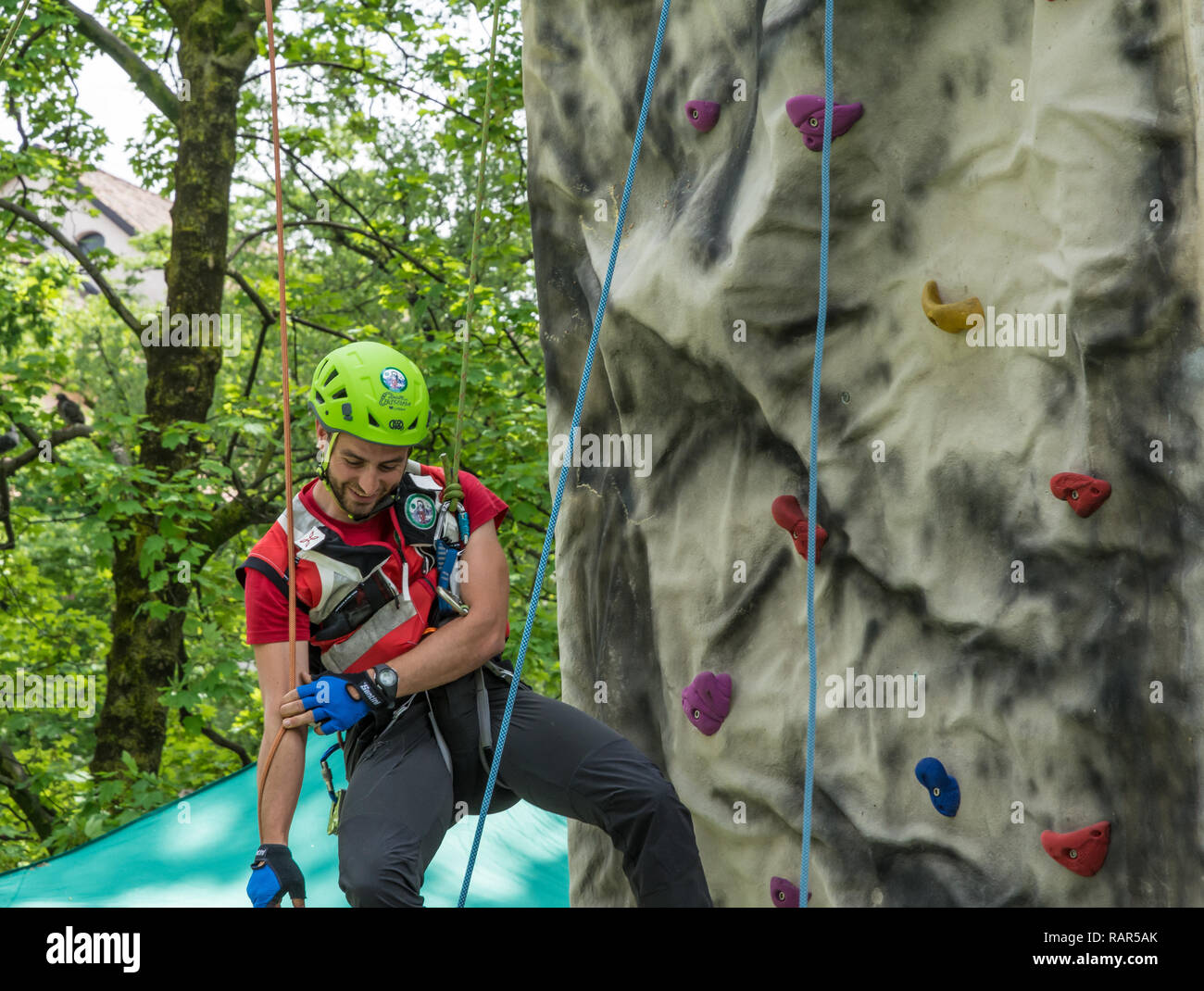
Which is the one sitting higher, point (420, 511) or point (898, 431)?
point (898, 431)

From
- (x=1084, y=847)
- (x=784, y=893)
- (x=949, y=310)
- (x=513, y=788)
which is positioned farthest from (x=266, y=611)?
(x=1084, y=847)

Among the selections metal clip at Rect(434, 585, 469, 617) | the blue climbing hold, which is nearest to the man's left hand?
metal clip at Rect(434, 585, 469, 617)

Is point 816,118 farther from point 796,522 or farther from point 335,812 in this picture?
point 335,812

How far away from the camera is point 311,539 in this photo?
99.9 inches

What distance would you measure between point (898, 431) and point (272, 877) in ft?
5.19

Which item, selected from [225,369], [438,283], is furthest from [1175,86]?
[225,369]

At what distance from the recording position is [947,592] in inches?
103

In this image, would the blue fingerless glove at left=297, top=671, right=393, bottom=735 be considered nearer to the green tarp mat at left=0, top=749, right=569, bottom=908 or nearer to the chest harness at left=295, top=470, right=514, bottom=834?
the chest harness at left=295, top=470, right=514, bottom=834

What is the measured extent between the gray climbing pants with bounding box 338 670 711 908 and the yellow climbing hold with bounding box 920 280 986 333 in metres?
1.11

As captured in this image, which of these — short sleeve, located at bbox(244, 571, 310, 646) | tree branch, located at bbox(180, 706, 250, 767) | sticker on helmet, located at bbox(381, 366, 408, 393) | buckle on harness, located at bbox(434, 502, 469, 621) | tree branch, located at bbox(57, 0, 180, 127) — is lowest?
tree branch, located at bbox(180, 706, 250, 767)

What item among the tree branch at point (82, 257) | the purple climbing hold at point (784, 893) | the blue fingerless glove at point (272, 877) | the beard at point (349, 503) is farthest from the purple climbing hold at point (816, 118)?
the tree branch at point (82, 257)

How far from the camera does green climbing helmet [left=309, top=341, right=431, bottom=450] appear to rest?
2.54 metres

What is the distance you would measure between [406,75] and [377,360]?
5916mm

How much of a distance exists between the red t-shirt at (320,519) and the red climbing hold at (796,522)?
65 cm
